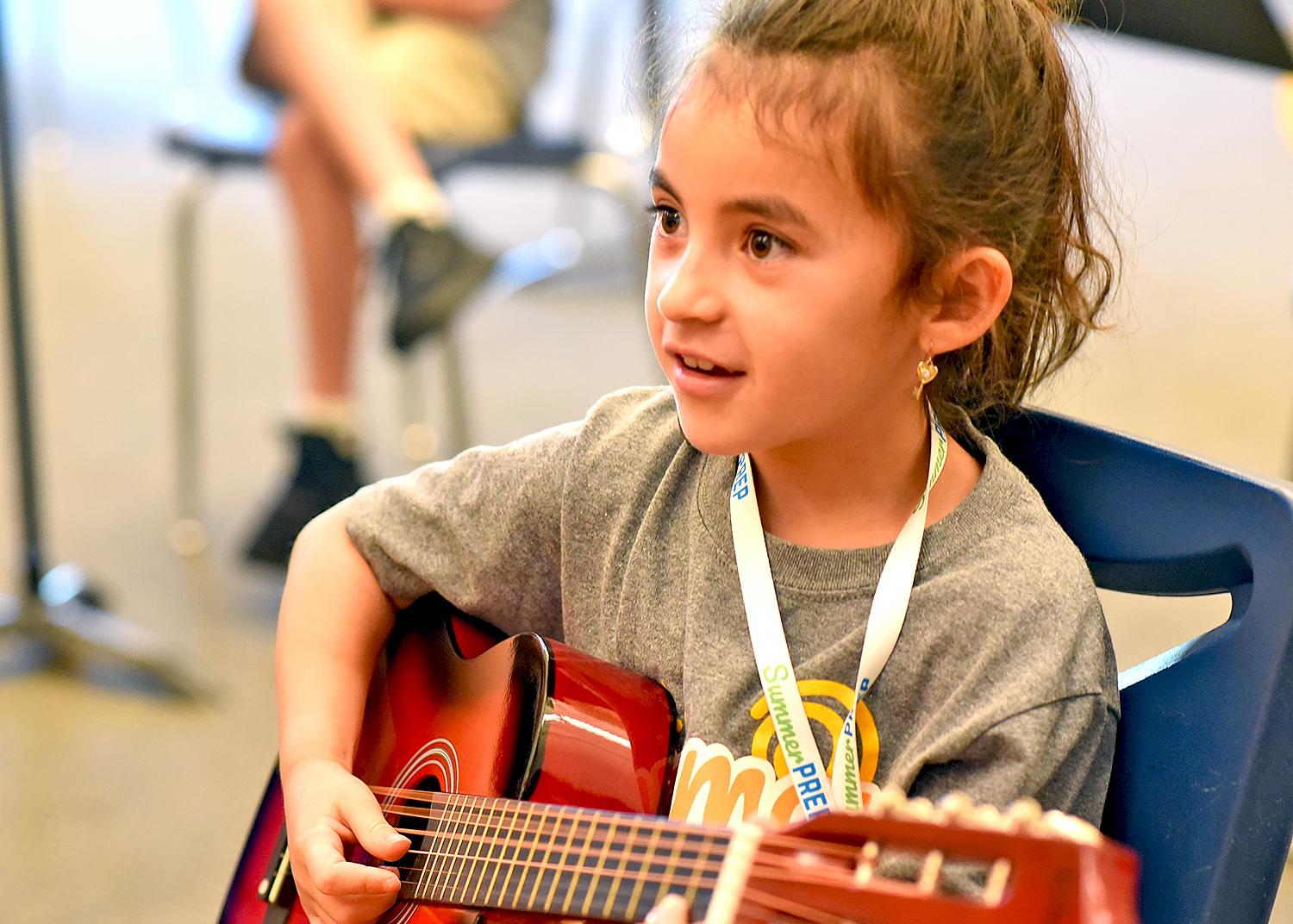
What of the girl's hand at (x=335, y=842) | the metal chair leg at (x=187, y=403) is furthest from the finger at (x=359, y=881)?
the metal chair leg at (x=187, y=403)

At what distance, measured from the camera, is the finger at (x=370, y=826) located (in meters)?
0.89

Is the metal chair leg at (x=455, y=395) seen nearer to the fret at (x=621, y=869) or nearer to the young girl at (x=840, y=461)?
the young girl at (x=840, y=461)

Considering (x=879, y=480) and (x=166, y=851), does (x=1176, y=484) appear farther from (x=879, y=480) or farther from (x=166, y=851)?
(x=166, y=851)

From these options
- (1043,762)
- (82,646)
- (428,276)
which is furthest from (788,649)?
(82,646)

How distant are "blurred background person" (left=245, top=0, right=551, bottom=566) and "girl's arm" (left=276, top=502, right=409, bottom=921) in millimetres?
1106

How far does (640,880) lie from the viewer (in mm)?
706

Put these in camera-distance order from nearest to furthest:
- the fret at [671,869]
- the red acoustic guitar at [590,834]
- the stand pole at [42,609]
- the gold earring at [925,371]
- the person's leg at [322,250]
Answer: the red acoustic guitar at [590,834] < the fret at [671,869] < the gold earring at [925,371] < the stand pole at [42,609] < the person's leg at [322,250]

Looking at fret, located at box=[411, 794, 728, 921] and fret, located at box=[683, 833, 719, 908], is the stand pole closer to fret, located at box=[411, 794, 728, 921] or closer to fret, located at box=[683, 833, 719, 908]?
fret, located at box=[411, 794, 728, 921]

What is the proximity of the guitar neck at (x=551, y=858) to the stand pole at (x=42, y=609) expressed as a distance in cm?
119

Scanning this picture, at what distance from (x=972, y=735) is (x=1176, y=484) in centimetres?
19

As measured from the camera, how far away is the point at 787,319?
0.81 m

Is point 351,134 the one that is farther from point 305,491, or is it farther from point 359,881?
point 359,881

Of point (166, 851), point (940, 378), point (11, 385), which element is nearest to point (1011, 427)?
point (940, 378)

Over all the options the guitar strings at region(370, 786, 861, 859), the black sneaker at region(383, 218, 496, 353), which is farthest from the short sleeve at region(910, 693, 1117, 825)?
the black sneaker at region(383, 218, 496, 353)
